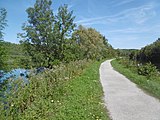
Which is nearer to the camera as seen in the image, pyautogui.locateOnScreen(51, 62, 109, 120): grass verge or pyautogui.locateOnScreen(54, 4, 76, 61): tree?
pyautogui.locateOnScreen(51, 62, 109, 120): grass verge

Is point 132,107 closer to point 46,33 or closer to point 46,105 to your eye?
point 46,105

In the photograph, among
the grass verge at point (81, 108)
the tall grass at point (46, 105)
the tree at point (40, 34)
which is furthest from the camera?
the tree at point (40, 34)

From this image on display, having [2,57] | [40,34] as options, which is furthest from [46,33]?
[2,57]

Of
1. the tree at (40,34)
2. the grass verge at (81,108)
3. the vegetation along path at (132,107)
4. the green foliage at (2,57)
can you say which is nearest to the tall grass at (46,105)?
the grass verge at (81,108)

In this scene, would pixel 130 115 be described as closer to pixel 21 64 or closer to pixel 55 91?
pixel 55 91

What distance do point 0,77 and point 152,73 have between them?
1220 cm

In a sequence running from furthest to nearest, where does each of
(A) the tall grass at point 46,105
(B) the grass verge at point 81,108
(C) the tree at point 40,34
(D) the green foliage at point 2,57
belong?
(C) the tree at point 40,34 < (D) the green foliage at point 2,57 < (B) the grass verge at point 81,108 < (A) the tall grass at point 46,105

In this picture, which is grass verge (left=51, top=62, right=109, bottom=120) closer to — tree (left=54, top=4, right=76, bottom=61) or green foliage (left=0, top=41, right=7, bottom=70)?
green foliage (left=0, top=41, right=7, bottom=70)

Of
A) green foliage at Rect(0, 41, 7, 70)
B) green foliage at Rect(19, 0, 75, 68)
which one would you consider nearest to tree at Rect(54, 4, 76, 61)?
green foliage at Rect(19, 0, 75, 68)

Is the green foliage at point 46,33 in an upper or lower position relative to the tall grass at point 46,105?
upper

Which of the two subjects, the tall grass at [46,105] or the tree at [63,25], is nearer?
the tall grass at [46,105]

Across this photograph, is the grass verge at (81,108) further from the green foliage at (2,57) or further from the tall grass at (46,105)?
the green foliage at (2,57)

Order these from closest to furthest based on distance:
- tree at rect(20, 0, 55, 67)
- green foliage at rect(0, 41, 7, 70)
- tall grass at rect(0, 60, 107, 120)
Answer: tall grass at rect(0, 60, 107, 120)
green foliage at rect(0, 41, 7, 70)
tree at rect(20, 0, 55, 67)

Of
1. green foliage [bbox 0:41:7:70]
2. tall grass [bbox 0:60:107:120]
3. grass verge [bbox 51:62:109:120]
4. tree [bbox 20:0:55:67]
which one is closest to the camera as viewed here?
tall grass [bbox 0:60:107:120]
